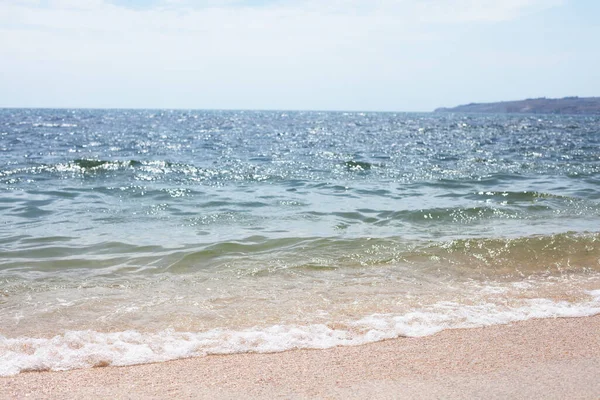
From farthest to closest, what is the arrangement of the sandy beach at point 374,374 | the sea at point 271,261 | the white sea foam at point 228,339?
the sea at point 271,261, the white sea foam at point 228,339, the sandy beach at point 374,374

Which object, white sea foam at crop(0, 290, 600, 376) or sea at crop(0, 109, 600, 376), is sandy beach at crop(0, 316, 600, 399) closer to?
white sea foam at crop(0, 290, 600, 376)

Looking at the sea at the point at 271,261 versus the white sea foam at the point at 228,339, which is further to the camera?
the sea at the point at 271,261

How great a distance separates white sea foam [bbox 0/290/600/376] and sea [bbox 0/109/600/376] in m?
0.02

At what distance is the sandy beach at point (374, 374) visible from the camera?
3.74 m

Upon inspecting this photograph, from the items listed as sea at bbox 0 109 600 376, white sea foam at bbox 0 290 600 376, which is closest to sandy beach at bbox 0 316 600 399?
white sea foam at bbox 0 290 600 376

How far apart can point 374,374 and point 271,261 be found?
377cm

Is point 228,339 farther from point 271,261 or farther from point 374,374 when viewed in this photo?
point 271,261

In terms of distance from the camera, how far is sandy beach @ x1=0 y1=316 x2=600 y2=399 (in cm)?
374

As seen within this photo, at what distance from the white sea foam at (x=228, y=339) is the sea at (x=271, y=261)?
0.02 m

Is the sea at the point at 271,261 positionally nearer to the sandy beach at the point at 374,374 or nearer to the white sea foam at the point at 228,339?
the white sea foam at the point at 228,339

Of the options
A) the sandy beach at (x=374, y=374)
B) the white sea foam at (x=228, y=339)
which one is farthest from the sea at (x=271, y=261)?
the sandy beach at (x=374, y=374)

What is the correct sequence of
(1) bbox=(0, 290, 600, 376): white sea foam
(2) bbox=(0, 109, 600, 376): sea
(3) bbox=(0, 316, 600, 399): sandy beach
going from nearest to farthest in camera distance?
1. (3) bbox=(0, 316, 600, 399): sandy beach
2. (1) bbox=(0, 290, 600, 376): white sea foam
3. (2) bbox=(0, 109, 600, 376): sea

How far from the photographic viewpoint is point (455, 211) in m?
11.6

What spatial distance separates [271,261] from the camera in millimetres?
7668
